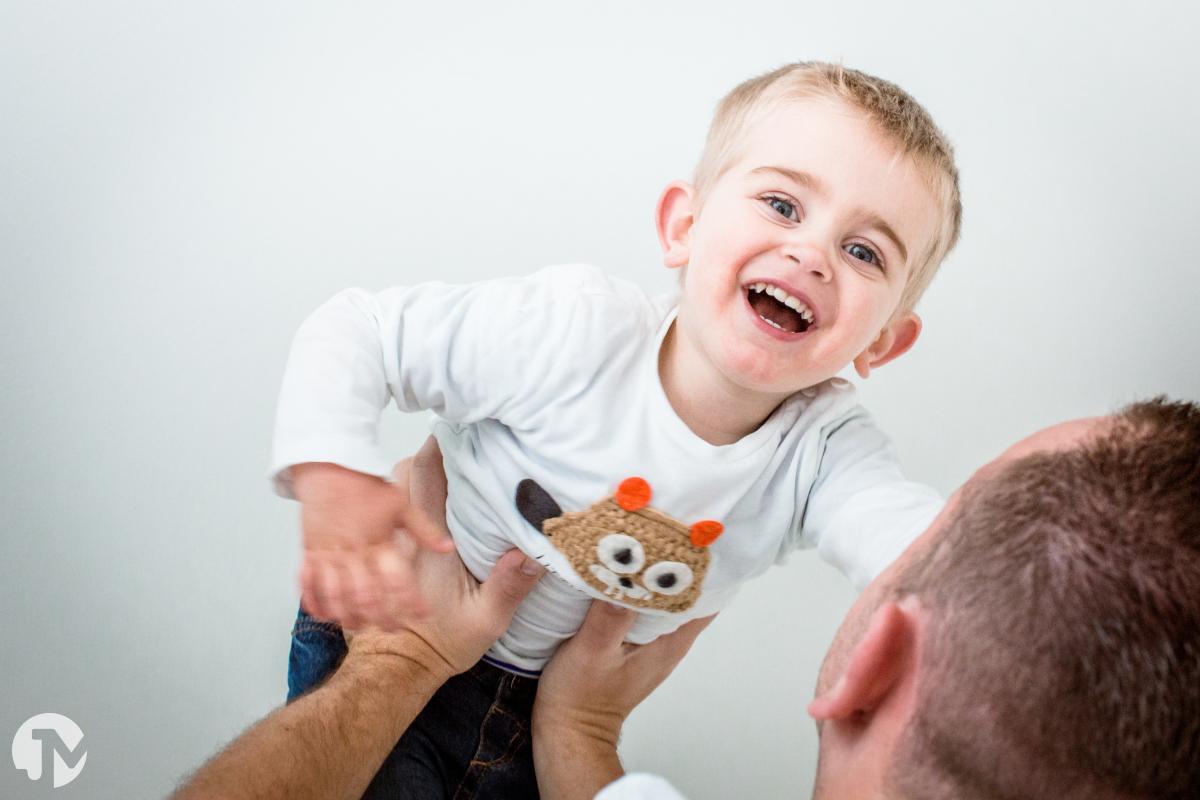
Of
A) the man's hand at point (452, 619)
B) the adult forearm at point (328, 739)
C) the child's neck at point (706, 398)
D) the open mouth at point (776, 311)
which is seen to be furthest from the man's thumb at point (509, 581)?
the open mouth at point (776, 311)

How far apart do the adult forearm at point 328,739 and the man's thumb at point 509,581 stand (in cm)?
10

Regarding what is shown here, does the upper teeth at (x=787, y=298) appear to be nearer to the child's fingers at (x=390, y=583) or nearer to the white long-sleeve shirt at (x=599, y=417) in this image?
the white long-sleeve shirt at (x=599, y=417)

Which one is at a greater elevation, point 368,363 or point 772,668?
point 368,363

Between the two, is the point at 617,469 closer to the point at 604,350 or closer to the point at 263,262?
the point at 604,350

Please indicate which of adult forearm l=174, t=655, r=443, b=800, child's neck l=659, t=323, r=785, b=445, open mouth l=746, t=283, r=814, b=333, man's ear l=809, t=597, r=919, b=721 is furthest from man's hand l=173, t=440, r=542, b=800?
man's ear l=809, t=597, r=919, b=721

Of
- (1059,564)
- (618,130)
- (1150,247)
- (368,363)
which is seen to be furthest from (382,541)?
(1150,247)

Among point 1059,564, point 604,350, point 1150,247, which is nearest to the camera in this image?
point 1059,564

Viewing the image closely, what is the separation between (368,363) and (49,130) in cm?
62

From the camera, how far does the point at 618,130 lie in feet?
4.33

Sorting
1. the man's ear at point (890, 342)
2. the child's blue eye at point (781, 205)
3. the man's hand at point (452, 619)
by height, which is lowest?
the man's hand at point (452, 619)

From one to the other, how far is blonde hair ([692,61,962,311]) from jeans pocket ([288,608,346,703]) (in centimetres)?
55

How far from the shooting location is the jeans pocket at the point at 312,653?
1.07 metres

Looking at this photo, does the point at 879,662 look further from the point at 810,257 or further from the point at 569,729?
the point at 569,729

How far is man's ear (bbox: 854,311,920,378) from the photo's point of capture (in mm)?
925
